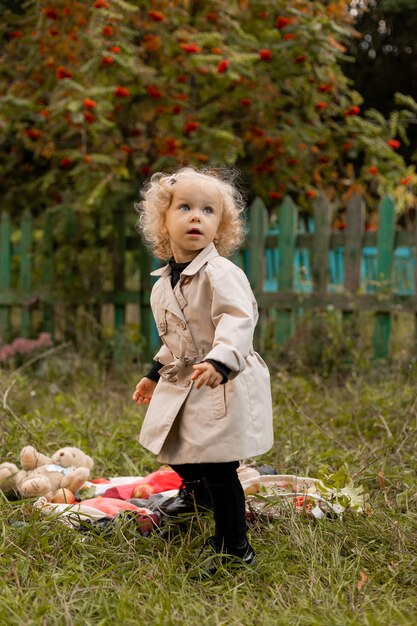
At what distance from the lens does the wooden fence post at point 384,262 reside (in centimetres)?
618

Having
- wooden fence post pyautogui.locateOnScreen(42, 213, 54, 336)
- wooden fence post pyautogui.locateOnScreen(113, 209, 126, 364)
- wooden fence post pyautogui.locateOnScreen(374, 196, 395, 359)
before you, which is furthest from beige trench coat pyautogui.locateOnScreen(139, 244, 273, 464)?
wooden fence post pyautogui.locateOnScreen(42, 213, 54, 336)

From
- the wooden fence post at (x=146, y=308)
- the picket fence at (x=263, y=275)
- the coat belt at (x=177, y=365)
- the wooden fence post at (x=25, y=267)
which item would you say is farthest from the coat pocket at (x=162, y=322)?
the wooden fence post at (x=25, y=267)

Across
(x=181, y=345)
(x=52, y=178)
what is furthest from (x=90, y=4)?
(x=181, y=345)

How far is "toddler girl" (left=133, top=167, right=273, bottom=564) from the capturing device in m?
2.78

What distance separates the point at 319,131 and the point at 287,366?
7.60 ft

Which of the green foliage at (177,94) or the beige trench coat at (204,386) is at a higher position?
the green foliage at (177,94)

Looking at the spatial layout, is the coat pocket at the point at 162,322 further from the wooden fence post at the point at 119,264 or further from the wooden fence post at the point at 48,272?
the wooden fence post at the point at 48,272

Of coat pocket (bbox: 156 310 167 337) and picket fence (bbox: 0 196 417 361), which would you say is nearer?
coat pocket (bbox: 156 310 167 337)

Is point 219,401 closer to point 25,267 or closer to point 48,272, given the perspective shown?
point 48,272

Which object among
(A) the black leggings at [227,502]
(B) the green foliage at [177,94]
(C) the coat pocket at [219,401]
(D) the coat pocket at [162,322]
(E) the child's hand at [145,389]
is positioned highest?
(B) the green foliage at [177,94]

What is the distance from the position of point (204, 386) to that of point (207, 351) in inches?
5.6

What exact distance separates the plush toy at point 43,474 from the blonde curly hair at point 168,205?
1.06 metres

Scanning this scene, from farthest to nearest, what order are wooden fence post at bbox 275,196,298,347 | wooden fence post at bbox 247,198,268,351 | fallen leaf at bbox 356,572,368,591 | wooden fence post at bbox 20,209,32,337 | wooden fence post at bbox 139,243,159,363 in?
wooden fence post at bbox 20,209,32,337 → wooden fence post at bbox 139,243,159,363 → wooden fence post at bbox 247,198,268,351 → wooden fence post at bbox 275,196,298,347 → fallen leaf at bbox 356,572,368,591

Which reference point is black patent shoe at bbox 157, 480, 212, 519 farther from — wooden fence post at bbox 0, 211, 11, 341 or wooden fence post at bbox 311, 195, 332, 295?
wooden fence post at bbox 0, 211, 11, 341
